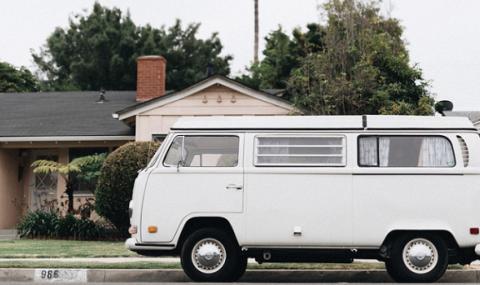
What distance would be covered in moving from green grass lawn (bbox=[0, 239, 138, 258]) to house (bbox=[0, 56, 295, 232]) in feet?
12.3

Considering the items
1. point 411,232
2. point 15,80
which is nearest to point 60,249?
point 411,232

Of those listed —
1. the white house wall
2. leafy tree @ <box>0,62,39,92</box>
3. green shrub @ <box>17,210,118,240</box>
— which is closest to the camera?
green shrub @ <box>17,210,118,240</box>

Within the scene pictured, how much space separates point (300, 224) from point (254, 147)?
127cm

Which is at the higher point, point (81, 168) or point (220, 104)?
point (220, 104)

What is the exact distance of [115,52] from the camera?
148 ft

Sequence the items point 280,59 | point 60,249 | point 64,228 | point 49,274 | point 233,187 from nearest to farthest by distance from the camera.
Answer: point 233,187 → point 49,274 → point 60,249 → point 64,228 → point 280,59

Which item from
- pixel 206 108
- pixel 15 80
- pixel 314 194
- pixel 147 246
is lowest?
pixel 147 246

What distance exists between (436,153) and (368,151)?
0.94 metres

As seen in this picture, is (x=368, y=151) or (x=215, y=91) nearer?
(x=368, y=151)

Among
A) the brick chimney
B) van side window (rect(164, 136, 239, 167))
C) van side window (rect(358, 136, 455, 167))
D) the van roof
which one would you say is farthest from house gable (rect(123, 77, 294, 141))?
van side window (rect(358, 136, 455, 167))

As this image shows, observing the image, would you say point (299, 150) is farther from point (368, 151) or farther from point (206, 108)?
point (206, 108)

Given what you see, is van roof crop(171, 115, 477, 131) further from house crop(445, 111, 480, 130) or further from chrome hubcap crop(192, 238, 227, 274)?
house crop(445, 111, 480, 130)

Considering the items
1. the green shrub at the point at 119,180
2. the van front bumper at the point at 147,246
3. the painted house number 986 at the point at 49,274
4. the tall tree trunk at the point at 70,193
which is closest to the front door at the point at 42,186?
the tall tree trunk at the point at 70,193

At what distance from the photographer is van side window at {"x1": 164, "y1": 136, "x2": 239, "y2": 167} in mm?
10430
